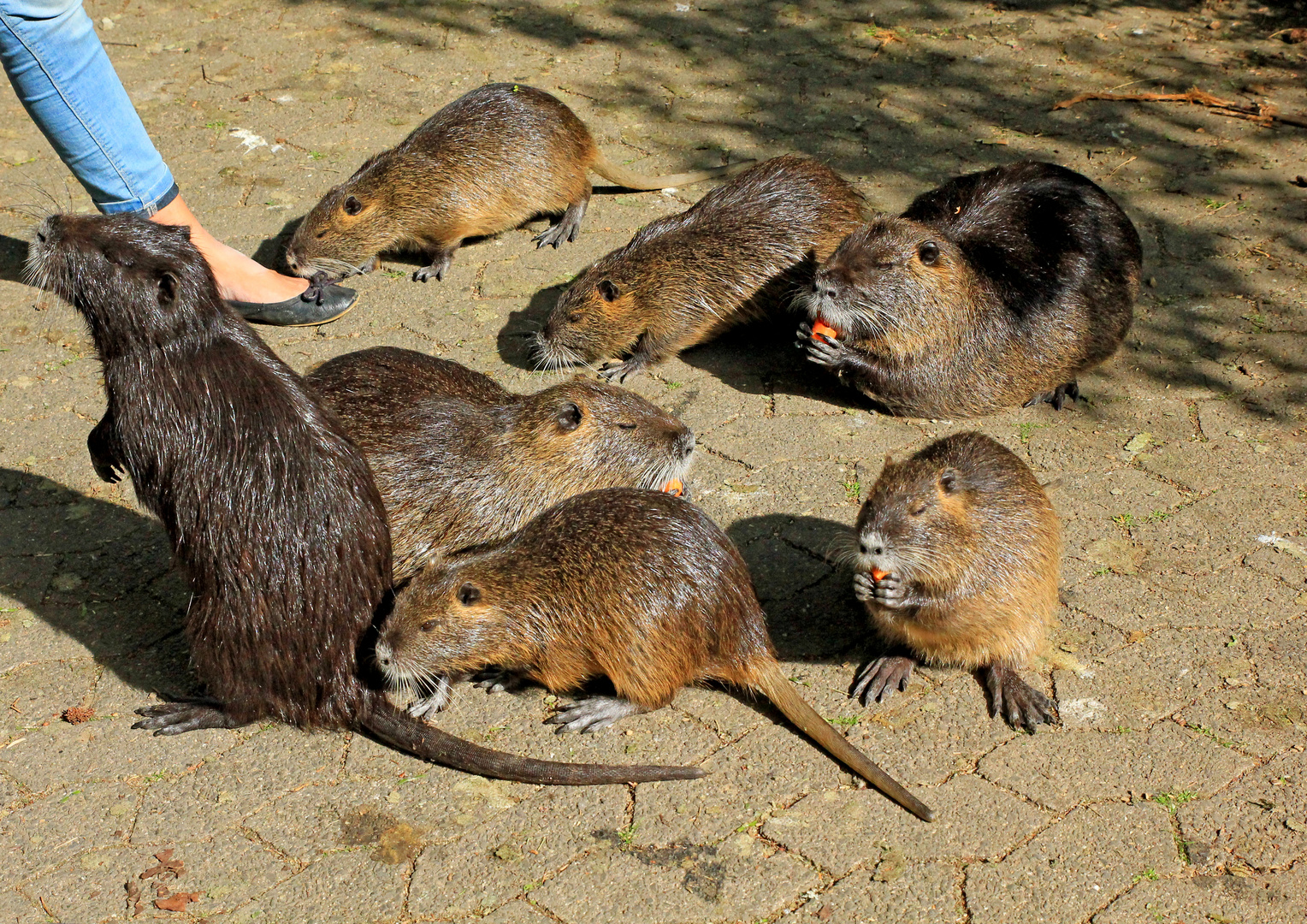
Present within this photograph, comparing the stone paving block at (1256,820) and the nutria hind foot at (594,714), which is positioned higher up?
the stone paving block at (1256,820)

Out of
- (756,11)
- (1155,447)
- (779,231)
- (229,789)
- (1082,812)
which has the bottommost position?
(229,789)

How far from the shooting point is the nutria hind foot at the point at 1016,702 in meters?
3.27

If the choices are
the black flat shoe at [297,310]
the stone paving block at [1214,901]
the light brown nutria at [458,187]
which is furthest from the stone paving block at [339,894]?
the light brown nutria at [458,187]

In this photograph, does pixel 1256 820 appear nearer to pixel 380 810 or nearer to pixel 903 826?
pixel 903 826

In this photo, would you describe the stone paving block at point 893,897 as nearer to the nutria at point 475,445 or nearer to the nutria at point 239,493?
the nutria at point 239,493

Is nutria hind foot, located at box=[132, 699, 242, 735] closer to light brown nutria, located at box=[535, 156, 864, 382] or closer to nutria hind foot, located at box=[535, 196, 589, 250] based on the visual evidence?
light brown nutria, located at box=[535, 156, 864, 382]

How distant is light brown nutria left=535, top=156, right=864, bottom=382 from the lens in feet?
16.1

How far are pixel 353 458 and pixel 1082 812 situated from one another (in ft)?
6.73

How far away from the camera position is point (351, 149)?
6195mm

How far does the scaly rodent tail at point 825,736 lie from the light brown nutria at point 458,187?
9.52 ft

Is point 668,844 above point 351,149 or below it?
below

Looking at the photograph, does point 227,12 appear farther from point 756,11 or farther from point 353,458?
point 353,458

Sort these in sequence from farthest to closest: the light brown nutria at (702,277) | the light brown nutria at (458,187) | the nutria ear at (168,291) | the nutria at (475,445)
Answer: the light brown nutria at (458,187) → the light brown nutria at (702,277) → the nutria at (475,445) → the nutria ear at (168,291)

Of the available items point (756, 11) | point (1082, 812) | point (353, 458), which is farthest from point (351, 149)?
point (1082, 812)
